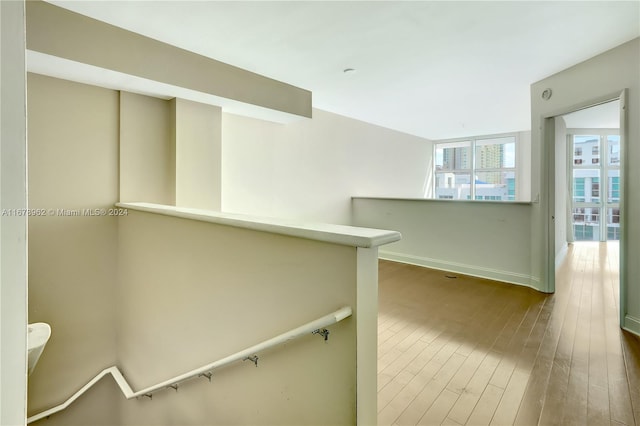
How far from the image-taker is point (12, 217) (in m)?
0.46

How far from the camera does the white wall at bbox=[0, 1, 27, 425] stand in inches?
17.4

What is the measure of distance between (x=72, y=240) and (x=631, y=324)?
5050mm

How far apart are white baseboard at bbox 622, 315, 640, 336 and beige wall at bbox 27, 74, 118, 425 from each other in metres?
4.80

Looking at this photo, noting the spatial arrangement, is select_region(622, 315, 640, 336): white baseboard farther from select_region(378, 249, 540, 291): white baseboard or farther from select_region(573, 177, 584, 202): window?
select_region(573, 177, 584, 202): window

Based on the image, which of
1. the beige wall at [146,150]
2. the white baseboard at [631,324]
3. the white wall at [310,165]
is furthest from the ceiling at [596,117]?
the beige wall at [146,150]

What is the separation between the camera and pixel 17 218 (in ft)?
1.54

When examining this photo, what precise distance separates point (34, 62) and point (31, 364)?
7.53 feet

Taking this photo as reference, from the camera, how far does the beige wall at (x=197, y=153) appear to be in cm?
321

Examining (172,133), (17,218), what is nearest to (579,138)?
(172,133)

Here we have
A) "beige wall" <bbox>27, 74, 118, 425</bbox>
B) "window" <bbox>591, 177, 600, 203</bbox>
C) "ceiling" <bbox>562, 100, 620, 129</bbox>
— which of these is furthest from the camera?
"window" <bbox>591, 177, 600, 203</bbox>

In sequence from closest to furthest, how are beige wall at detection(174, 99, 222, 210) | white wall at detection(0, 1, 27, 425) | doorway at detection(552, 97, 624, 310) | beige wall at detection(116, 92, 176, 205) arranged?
white wall at detection(0, 1, 27, 425)
beige wall at detection(116, 92, 176, 205)
beige wall at detection(174, 99, 222, 210)
doorway at detection(552, 97, 624, 310)

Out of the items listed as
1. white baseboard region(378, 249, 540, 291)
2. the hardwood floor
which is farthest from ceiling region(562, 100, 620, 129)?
the hardwood floor

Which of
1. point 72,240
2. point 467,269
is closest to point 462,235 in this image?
point 467,269

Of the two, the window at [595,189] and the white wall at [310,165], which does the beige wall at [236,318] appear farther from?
the window at [595,189]
